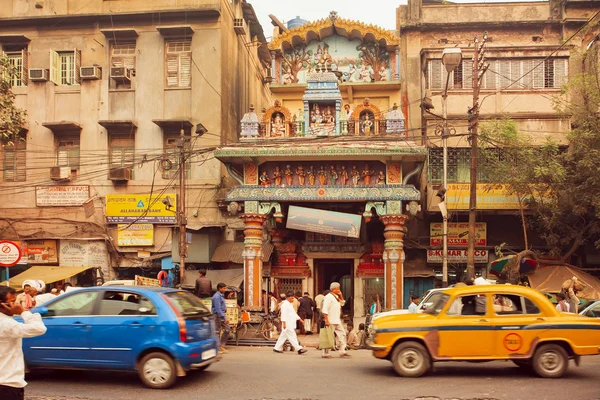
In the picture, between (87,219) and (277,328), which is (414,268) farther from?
(87,219)

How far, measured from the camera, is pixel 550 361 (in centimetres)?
1096

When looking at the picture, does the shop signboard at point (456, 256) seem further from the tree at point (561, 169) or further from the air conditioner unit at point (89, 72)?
the air conditioner unit at point (89, 72)

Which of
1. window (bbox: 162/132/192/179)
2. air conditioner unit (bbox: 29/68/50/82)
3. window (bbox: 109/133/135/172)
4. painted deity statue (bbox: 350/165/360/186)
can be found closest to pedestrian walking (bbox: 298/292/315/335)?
painted deity statue (bbox: 350/165/360/186)

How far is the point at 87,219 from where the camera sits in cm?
2570

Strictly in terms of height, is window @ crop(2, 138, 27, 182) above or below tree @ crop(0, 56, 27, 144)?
below

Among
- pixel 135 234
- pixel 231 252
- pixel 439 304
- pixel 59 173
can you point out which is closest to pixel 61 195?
pixel 59 173

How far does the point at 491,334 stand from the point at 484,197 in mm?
13636

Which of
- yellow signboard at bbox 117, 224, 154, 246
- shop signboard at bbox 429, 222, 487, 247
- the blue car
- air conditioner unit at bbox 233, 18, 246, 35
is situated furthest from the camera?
air conditioner unit at bbox 233, 18, 246, 35

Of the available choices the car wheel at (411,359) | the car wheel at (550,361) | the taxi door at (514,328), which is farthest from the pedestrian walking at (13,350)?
the car wheel at (550,361)

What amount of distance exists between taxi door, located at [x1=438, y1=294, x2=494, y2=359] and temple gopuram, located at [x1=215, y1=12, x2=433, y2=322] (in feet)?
31.4

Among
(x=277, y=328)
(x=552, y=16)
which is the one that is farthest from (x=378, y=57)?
(x=277, y=328)

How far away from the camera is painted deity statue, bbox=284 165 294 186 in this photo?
2166 cm

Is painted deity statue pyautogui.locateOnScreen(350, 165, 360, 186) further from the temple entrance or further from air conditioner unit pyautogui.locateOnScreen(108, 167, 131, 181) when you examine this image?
air conditioner unit pyautogui.locateOnScreen(108, 167, 131, 181)

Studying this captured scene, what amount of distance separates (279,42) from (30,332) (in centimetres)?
2106
